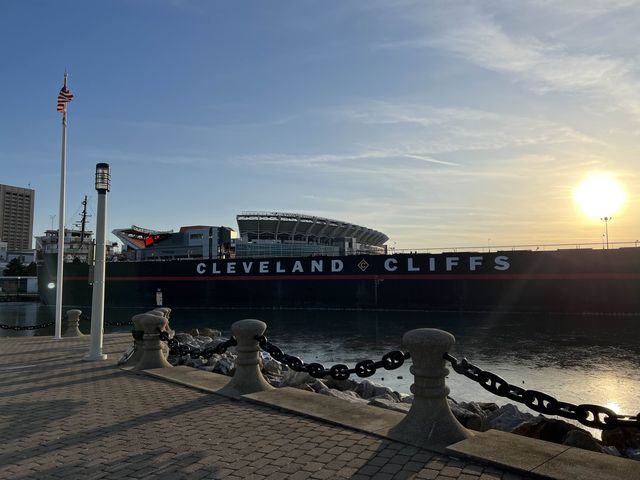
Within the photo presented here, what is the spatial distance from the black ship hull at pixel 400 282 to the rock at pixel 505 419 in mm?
22121

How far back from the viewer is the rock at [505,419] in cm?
630

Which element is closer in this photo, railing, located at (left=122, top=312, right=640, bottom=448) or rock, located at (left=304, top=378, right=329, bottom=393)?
railing, located at (left=122, top=312, right=640, bottom=448)

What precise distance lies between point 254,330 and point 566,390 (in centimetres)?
650

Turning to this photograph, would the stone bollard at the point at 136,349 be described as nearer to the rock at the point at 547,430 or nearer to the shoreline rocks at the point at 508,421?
the shoreline rocks at the point at 508,421

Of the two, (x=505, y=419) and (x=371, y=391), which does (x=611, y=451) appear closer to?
(x=505, y=419)

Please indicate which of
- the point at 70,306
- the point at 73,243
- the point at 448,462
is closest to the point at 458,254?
the point at 448,462

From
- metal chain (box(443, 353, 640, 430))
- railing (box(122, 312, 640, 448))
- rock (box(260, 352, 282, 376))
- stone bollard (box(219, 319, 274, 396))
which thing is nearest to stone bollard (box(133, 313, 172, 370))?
rock (box(260, 352, 282, 376))

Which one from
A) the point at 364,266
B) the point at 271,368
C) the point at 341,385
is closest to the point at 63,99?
the point at 271,368

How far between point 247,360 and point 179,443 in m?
2.41

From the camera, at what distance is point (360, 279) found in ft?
105

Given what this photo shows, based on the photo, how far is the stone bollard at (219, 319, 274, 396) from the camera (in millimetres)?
6617

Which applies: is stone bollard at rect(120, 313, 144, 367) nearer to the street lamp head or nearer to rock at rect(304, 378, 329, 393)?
the street lamp head

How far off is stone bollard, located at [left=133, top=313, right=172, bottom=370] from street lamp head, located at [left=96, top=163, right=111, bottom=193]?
3056mm

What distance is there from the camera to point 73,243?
56.3 m
